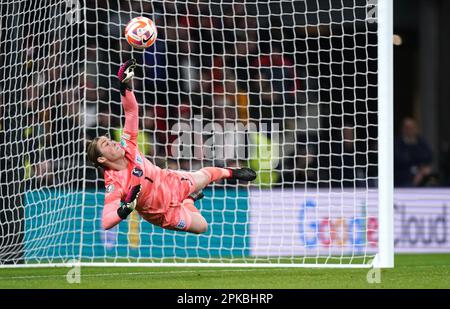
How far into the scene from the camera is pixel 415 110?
23.7 meters

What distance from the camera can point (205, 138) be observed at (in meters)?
14.6

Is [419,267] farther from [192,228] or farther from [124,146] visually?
[124,146]

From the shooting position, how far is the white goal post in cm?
1264

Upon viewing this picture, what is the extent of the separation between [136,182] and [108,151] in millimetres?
406

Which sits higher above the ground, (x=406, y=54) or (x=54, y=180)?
(x=406, y=54)

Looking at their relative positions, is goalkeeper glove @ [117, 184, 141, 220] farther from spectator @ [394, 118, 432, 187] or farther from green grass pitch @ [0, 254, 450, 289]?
spectator @ [394, 118, 432, 187]

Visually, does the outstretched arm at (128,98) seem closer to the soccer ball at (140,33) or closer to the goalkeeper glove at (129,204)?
the soccer ball at (140,33)

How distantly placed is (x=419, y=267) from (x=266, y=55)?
3.15 m

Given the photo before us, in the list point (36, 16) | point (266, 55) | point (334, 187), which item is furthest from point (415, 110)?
point (36, 16)
